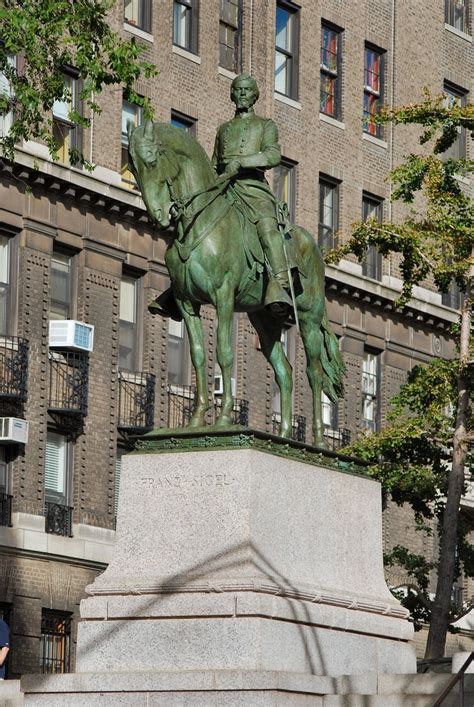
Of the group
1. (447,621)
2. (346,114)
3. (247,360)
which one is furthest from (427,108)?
(346,114)

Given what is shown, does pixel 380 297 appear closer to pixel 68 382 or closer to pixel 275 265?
pixel 68 382

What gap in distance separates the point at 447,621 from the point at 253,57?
2022 centimetres

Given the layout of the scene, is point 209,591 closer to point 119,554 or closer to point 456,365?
point 119,554

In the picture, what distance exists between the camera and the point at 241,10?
185 feet

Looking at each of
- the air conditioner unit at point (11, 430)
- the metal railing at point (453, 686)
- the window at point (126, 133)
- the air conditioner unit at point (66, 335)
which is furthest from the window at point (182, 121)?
the metal railing at point (453, 686)

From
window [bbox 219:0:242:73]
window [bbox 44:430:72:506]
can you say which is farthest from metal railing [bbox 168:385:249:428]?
window [bbox 219:0:242:73]

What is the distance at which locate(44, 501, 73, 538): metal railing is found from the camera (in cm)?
4794

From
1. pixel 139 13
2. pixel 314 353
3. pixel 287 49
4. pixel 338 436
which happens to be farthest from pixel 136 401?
pixel 314 353

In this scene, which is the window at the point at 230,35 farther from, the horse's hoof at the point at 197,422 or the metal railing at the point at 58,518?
the horse's hoof at the point at 197,422

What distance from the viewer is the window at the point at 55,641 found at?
4691cm

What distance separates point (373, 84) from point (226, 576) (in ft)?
129

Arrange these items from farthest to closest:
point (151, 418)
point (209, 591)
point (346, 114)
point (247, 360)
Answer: point (346, 114), point (247, 360), point (151, 418), point (209, 591)

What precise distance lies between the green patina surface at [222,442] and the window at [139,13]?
27920 mm

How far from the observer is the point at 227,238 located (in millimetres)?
25969
